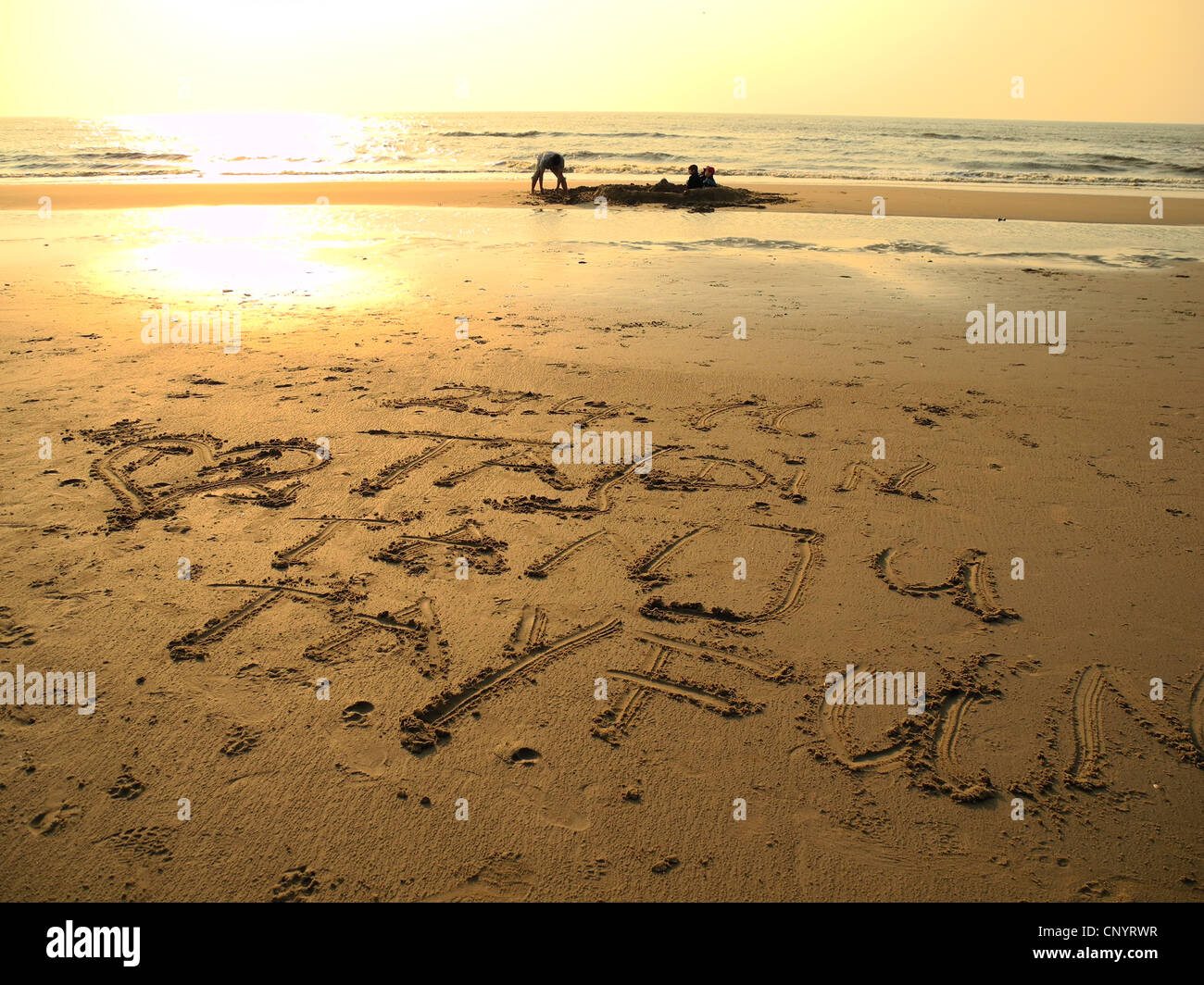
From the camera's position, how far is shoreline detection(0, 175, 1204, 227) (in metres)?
16.5

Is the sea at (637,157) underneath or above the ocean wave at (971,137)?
underneath

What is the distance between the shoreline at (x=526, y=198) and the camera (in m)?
16.5

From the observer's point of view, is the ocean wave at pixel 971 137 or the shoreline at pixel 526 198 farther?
the ocean wave at pixel 971 137

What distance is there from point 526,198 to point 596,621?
1664 cm

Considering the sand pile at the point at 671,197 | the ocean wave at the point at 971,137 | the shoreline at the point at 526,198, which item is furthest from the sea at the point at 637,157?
the sand pile at the point at 671,197

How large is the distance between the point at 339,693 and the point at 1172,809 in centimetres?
289

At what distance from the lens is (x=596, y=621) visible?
3324 millimetres

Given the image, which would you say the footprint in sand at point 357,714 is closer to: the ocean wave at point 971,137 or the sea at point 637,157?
the sea at point 637,157

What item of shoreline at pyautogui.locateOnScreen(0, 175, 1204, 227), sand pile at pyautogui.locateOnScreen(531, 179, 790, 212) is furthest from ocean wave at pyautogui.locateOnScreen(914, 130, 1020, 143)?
sand pile at pyautogui.locateOnScreen(531, 179, 790, 212)

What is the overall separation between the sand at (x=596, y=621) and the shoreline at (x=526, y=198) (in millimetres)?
11616

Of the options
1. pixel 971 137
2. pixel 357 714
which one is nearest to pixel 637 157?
pixel 971 137

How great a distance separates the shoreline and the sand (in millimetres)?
11616

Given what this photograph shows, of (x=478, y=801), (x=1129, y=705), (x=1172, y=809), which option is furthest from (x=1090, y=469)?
(x=478, y=801)

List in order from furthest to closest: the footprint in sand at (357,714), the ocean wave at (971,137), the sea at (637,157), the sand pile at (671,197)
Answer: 1. the ocean wave at (971,137)
2. the sea at (637,157)
3. the sand pile at (671,197)
4. the footprint in sand at (357,714)
